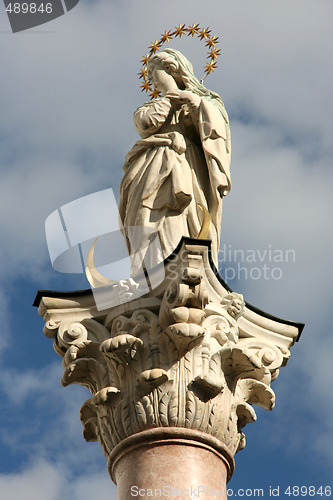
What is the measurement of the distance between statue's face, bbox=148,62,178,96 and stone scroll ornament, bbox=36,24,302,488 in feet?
5.39

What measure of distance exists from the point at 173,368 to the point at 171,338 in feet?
1.05

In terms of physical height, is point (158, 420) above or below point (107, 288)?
below

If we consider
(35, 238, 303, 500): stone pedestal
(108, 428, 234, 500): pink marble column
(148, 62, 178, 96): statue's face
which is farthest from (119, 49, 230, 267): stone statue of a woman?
(108, 428, 234, 500): pink marble column

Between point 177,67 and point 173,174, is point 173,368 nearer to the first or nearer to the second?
point 173,174

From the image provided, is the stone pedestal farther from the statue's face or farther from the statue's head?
the statue's head

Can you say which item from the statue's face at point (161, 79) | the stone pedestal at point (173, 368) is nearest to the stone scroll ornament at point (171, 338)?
the stone pedestal at point (173, 368)

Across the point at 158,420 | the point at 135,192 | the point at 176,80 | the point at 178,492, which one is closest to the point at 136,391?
the point at 158,420

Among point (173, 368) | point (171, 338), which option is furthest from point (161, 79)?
point (173, 368)

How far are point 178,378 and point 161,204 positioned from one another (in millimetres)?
2813

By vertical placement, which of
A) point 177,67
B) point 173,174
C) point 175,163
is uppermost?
point 177,67

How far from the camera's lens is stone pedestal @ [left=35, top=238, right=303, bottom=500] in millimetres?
9047

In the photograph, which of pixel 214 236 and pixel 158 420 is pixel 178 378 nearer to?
pixel 158 420

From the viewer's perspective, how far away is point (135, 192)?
11688 mm

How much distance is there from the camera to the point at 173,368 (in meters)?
9.45
